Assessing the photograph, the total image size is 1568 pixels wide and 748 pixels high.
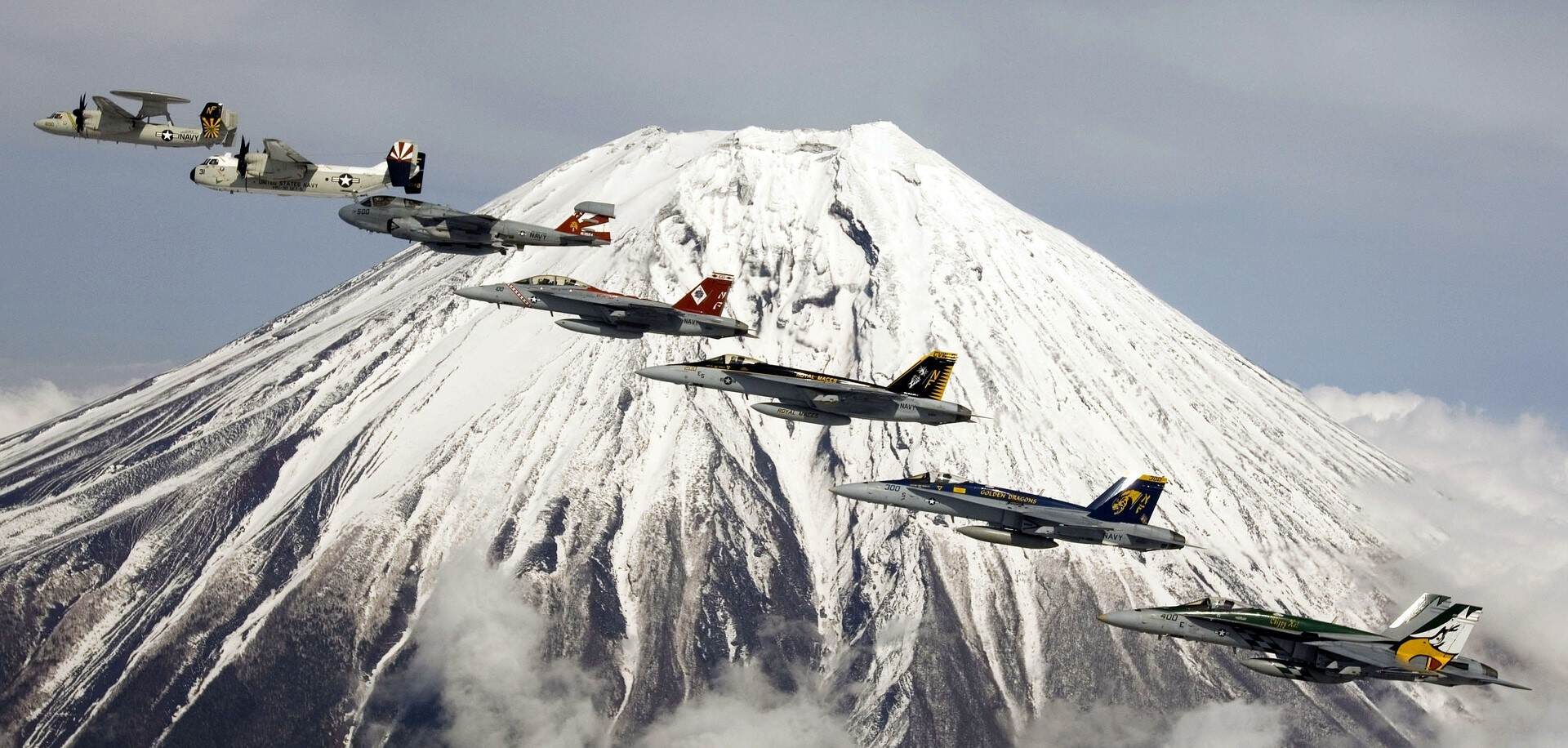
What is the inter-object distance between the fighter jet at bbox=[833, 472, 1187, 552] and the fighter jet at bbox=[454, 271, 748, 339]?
21.9 metres

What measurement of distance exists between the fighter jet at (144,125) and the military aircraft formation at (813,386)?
14 centimetres

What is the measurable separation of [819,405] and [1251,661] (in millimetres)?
47416

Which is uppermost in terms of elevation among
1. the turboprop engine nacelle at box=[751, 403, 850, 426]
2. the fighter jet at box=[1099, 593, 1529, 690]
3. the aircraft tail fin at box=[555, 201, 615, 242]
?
the aircraft tail fin at box=[555, 201, 615, 242]

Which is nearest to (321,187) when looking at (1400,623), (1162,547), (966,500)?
(966,500)

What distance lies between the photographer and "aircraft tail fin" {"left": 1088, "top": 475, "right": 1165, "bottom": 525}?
558 feet

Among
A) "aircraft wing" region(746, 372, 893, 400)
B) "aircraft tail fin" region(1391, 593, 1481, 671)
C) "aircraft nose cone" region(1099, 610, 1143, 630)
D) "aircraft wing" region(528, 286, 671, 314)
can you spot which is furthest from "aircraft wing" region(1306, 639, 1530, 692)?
"aircraft wing" region(528, 286, 671, 314)

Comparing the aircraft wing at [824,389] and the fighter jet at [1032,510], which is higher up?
the aircraft wing at [824,389]

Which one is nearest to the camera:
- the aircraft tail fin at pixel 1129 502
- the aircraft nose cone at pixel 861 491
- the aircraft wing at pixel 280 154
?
the aircraft wing at pixel 280 154

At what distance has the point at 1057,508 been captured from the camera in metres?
167

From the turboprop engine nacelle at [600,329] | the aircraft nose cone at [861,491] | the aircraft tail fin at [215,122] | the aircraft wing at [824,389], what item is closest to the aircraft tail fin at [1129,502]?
the aircraft nose cone at [861,491]

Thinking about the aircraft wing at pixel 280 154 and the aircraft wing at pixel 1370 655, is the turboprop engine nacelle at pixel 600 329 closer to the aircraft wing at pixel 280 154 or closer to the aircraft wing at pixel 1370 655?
the aircraft wing at pixel 280 154

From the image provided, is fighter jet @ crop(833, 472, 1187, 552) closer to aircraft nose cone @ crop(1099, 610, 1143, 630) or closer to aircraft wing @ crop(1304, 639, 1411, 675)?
aircraft nose cone @ crop(1099, 610, 1143, 630)

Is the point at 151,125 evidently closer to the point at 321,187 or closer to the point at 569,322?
the point at 321,187

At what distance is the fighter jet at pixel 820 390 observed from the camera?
15962cm
